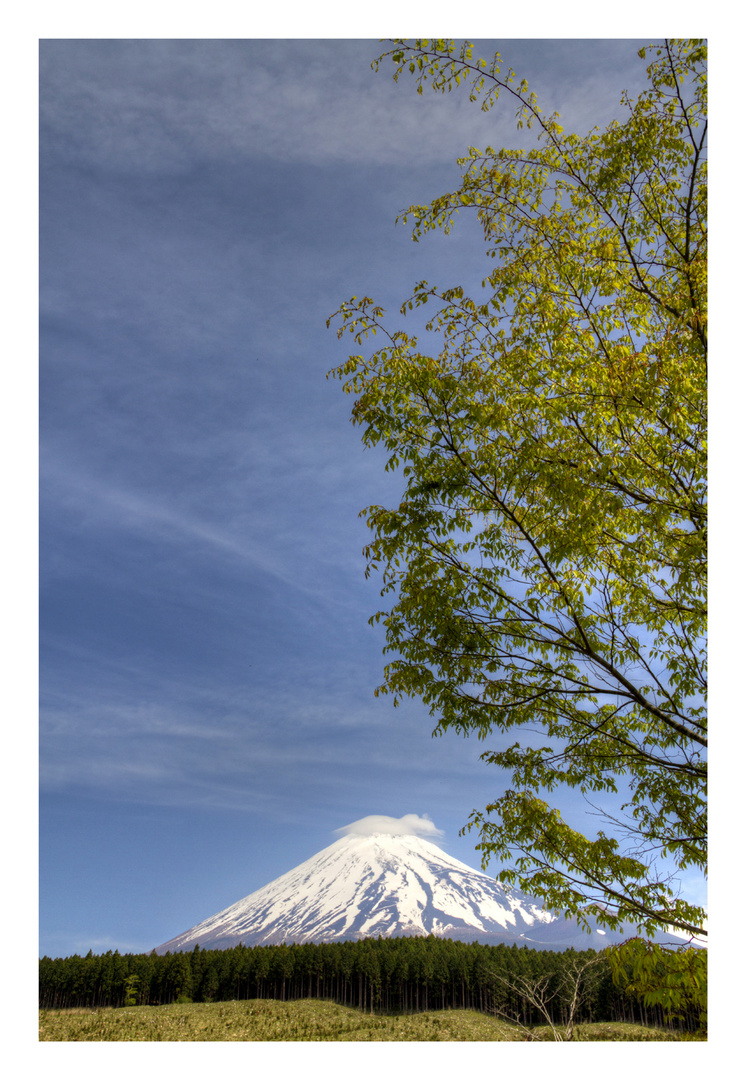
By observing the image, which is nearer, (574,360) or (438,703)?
(438,703)

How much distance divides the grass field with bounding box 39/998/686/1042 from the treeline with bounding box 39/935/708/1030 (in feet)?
4.34

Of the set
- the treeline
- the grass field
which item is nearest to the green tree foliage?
the grass field

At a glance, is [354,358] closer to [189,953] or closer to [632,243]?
[632,243]

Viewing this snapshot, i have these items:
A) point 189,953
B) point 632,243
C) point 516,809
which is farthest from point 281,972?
point 632,243

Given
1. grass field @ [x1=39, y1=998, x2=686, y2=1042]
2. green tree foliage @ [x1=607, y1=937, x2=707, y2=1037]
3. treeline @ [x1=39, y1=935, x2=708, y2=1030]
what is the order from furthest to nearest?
treeline @ [x1=39, y1=935, x2=708, y2=1030] → grass field @ [x1=39, y1=998, x2=686, y2=1042] → green tree foliage @ [x1=607, y1=937, x2=707, y2=1037]

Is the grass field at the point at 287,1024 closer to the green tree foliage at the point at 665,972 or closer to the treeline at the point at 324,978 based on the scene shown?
the treeline at the point at 324,978

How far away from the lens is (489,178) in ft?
16.2

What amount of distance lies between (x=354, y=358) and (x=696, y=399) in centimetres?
246

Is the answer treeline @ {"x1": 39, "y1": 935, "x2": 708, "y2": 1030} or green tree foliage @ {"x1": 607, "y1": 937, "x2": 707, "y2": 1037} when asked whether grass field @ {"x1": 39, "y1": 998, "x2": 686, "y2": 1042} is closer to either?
treeline @ {"x1": 39, "y1": 935, "x2": 708, "y2": 1030}

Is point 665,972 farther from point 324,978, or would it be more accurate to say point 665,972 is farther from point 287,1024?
point 324,978

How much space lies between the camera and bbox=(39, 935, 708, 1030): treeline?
39906 mm

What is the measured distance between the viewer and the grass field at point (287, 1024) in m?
29.3

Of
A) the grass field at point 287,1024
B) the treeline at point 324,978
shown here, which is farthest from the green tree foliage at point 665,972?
the treeline at point 324,978
